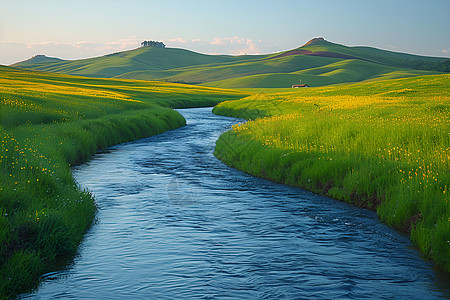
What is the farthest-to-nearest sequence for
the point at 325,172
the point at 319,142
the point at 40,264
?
the point at 319,142
the point at 325,172
the point at 40,264

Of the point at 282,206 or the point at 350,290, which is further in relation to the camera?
the point at 282,206

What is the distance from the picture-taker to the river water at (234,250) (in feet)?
29.8

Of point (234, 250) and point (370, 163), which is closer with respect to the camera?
point (234, 250)

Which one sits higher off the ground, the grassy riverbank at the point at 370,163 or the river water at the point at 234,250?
the grassy riverbank at the point at 370,163

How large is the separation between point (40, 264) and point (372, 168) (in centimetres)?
1063

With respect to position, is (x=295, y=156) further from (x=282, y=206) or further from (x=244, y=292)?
(x=244, y=292)

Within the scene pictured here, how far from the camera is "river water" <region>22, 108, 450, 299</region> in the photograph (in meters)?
9.07

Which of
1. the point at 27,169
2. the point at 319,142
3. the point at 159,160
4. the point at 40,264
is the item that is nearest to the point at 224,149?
the point at 159,160

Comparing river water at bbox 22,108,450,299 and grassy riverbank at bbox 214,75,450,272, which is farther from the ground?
grassy riverbank at bbox 214,75,450,272

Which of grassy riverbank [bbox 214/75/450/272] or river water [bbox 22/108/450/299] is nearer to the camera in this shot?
river water [bbox 22/108/450/299]

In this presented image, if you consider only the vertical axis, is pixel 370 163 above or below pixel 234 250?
above

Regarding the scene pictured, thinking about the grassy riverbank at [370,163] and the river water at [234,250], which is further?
the grassy riverbank at [370,163]

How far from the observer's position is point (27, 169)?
13555 millimetres

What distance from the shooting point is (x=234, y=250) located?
11258 millimetres
